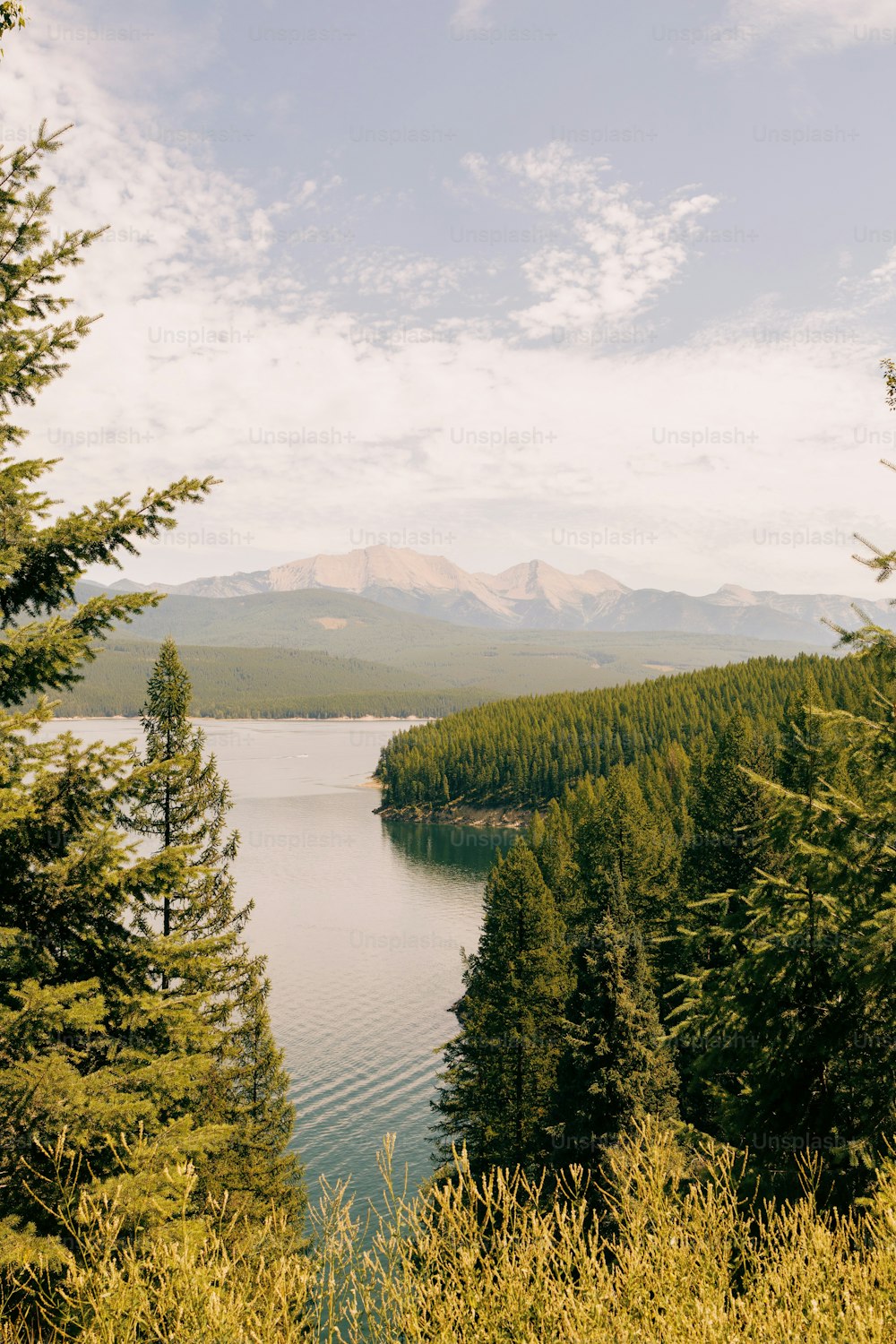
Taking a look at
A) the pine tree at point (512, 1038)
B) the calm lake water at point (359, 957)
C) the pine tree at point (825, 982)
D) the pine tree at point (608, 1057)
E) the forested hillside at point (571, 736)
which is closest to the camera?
the pine tree at point (825, 982)

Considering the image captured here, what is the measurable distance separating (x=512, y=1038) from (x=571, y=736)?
96462 mm

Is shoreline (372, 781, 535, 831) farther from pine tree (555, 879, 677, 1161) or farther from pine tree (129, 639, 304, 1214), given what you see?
pine tree (129, 639, 304, 1214)

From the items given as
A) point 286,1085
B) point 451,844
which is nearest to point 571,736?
point 451,844

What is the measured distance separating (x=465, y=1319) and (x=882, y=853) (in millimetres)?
7982

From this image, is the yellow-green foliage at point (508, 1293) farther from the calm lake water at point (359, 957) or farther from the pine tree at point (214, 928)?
the calm lake water at point (359, 957)

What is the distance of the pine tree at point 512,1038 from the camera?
26000 millimetres

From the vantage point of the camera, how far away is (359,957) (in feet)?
185

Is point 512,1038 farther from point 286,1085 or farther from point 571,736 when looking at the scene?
point 571,736

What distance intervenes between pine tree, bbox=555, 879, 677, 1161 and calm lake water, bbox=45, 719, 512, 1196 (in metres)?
5.55

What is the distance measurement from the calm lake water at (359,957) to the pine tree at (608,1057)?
5.55 metres

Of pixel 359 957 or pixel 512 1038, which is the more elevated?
pixel 512 1038

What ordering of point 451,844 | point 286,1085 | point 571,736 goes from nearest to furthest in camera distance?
point 286,1085, point 451,844, point 571,736

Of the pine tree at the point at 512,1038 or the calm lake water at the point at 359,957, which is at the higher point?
the pine tree at the point at 512,1038

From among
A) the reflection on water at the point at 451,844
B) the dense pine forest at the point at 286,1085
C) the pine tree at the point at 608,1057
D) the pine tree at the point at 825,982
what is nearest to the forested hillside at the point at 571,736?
the reflection on water at the point at 451,844
